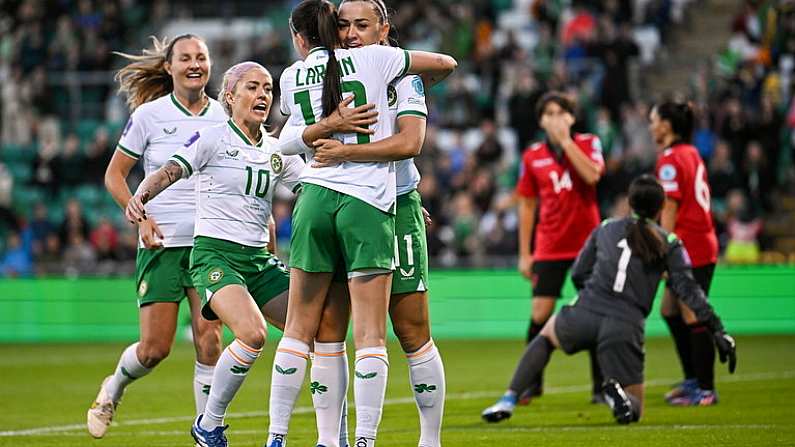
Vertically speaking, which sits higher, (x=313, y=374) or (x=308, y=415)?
(x=313, y=374)

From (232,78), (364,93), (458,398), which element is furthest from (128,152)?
(458,398)

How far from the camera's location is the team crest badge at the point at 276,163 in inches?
316

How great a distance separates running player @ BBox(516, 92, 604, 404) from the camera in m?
10.9

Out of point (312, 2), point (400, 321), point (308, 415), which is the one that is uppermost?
point (312, 2)

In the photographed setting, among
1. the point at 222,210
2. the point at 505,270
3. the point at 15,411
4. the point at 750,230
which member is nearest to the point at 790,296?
the point at 750,230

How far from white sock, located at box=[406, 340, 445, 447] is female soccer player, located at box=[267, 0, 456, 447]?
0.94ft

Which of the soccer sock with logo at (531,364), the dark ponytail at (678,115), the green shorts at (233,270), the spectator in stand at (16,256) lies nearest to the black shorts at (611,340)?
the soccer sock with logo at (531,364)

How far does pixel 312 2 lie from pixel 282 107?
561mm

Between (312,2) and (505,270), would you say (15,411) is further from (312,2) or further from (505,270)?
(505,270)

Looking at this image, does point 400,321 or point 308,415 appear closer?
point 400,321

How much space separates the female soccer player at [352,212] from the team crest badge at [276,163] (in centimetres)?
118

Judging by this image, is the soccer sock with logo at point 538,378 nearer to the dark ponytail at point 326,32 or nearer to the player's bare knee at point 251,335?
the player's bare knee at point 251,335

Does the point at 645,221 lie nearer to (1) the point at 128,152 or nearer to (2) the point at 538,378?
(2) the point at 538,378

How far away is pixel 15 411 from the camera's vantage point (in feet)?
36.3
